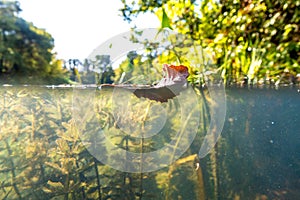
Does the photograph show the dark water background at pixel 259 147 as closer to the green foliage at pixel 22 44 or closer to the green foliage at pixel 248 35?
the green foliage at pixel 248 35

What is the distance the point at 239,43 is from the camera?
8.18 feet

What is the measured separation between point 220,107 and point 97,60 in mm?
775

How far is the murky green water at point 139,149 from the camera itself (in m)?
1.46

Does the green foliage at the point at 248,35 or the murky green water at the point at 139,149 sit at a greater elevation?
the green foliage at the point at 248,35

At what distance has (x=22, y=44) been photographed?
7.54 metres

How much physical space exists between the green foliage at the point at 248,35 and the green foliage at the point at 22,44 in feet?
16.2

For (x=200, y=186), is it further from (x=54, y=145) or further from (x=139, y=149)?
(x=54, y=145)

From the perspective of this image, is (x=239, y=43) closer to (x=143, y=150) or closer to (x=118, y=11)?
(x=118, y=11)

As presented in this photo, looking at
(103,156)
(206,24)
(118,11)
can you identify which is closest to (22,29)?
(118,11)

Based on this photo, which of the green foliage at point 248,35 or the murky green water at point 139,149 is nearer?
the murky green water at point 139,149

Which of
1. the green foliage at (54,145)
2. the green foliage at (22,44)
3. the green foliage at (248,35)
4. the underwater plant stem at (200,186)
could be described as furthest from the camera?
the green foliage at (22,44)

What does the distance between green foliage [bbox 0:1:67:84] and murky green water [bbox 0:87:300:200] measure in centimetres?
564

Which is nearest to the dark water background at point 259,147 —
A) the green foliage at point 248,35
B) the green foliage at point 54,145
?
the green foliage at point 248,35

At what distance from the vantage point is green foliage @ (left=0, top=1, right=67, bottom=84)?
23.0ft
